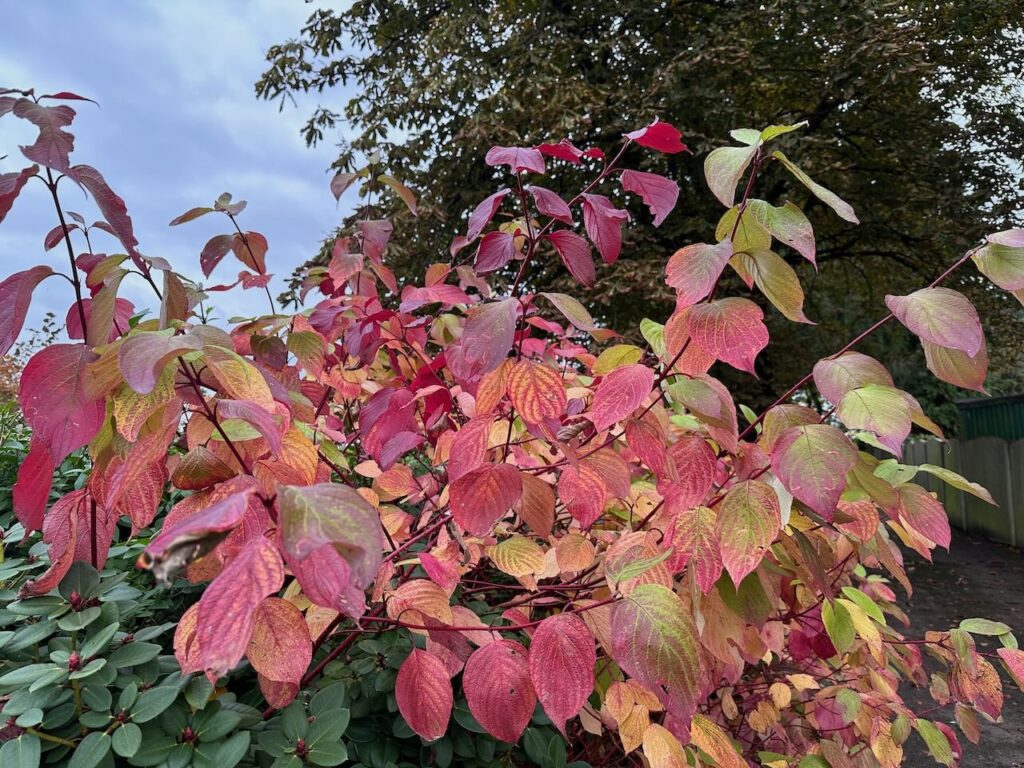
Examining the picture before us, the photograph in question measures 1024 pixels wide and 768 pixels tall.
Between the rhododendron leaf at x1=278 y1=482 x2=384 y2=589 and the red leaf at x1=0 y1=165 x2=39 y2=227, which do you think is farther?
the red leaf at x1=0 y1=165 x2=39 y2=227

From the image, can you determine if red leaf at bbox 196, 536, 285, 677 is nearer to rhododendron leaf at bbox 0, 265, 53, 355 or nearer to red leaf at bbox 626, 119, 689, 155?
rhododendron leaf at bbox 0, 265, 53, 355

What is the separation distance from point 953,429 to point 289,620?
20.7m

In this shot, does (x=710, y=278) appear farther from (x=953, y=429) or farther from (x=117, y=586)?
(x=953, y=429)

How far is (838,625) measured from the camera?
1.26m

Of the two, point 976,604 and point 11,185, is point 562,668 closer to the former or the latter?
point 11,185

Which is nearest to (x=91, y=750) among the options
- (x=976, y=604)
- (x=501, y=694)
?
(x=501, y=694)

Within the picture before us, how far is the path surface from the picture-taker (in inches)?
137

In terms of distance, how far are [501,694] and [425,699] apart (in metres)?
0.12

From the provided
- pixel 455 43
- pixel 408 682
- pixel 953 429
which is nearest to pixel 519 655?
pixel 408 682

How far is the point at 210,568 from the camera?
80cm

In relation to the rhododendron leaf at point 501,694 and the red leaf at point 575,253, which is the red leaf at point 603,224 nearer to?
the red leaf at point 575,253

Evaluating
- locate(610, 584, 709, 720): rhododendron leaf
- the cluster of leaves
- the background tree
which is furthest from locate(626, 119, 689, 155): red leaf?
the background tree

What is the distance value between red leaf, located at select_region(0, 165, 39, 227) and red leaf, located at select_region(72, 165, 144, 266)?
0.07 metres

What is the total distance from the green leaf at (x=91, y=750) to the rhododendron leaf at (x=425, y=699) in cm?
32
